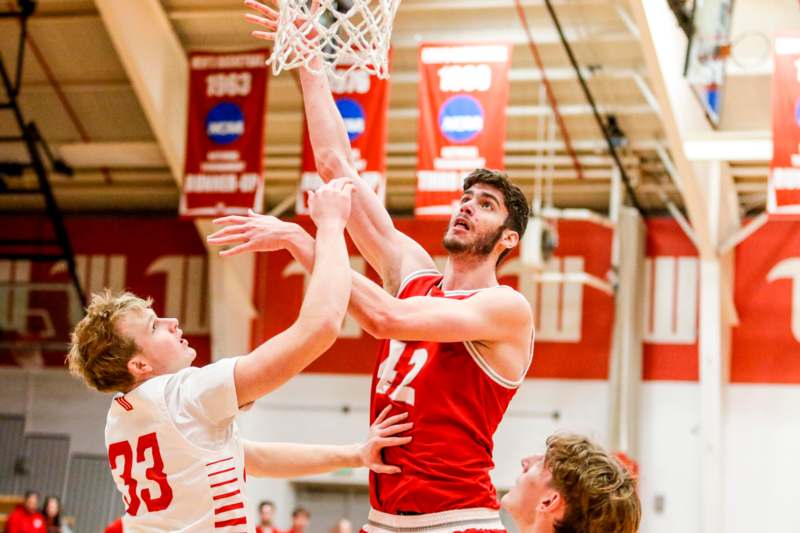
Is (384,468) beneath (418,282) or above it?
beneath

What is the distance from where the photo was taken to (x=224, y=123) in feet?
50.5

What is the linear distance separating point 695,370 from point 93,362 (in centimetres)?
1527

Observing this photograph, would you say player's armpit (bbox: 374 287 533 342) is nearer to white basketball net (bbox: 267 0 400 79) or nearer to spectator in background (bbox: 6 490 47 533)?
white basketball net (bbox: 267 0 400 79)

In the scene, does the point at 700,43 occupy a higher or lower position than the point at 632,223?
higher

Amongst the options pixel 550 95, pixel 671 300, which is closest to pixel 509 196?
pixel 550 95

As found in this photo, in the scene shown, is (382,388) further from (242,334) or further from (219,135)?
(242,334)

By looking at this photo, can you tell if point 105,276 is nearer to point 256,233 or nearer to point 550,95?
point 550,95

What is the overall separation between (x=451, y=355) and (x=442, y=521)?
0.62m

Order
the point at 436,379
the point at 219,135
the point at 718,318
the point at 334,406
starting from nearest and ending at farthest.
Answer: the point at 436,379, the point at 219,135, the point at 718,318, the point at 334,406

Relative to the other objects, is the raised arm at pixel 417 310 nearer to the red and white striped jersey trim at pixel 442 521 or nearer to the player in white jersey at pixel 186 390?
A: the player in white jersey at pixel 186 390

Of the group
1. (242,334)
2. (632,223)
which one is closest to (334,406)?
(242,334)

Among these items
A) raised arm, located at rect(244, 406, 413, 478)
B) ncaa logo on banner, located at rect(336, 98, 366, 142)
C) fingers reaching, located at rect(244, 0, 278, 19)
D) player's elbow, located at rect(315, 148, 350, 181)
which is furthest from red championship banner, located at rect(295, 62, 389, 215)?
raised arm, located at rect(244, 406, 413, 478)

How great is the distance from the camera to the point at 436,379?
15.4 feet

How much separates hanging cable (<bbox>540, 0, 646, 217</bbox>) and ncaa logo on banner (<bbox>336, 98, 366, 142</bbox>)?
2431mm
